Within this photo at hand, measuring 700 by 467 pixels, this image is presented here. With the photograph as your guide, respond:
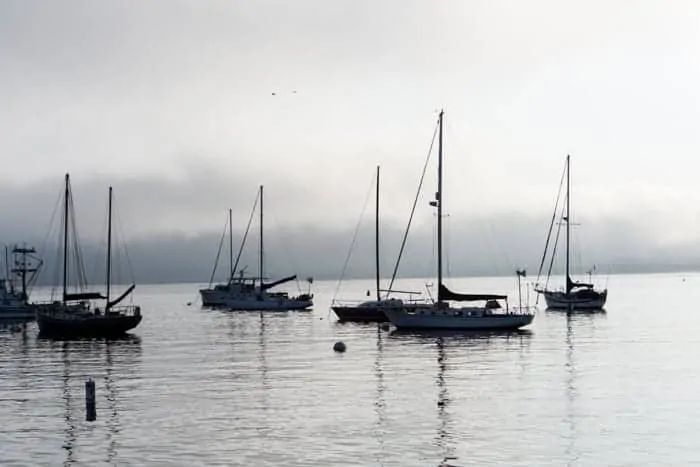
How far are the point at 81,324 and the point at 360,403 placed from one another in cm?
4797

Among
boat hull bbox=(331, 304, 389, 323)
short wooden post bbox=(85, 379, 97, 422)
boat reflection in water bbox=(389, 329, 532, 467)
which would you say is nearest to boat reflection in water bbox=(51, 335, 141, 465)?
short wooden post bbox=(85, 379, 97, 422)

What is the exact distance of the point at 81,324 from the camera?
80.1 m

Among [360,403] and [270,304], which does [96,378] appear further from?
[270,304]

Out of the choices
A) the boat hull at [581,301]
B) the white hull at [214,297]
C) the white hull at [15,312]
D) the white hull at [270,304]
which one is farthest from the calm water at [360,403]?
the white hull at [214,297]

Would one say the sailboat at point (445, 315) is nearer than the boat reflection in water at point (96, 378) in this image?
No

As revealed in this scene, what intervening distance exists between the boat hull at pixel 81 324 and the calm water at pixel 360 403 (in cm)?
727

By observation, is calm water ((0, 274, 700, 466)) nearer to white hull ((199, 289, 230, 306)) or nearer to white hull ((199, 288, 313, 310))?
white hull ((199, 288, 313, 310))

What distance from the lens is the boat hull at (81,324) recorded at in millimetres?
80188

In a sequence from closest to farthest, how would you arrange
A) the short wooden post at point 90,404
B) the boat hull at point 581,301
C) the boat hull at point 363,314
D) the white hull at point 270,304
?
the short wooden post at point 90,404
the boat hull at point 363,314
the boat hull at point 581,301
the white hull at point 270,304

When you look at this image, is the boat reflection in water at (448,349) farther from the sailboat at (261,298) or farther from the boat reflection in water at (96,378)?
the sailboat at (261,298)

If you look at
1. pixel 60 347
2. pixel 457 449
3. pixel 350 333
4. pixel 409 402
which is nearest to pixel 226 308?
pixel 350 333

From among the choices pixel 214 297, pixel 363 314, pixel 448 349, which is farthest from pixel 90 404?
pixel 214 297

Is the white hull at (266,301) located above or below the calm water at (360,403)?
above

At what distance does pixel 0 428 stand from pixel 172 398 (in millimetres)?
8617
